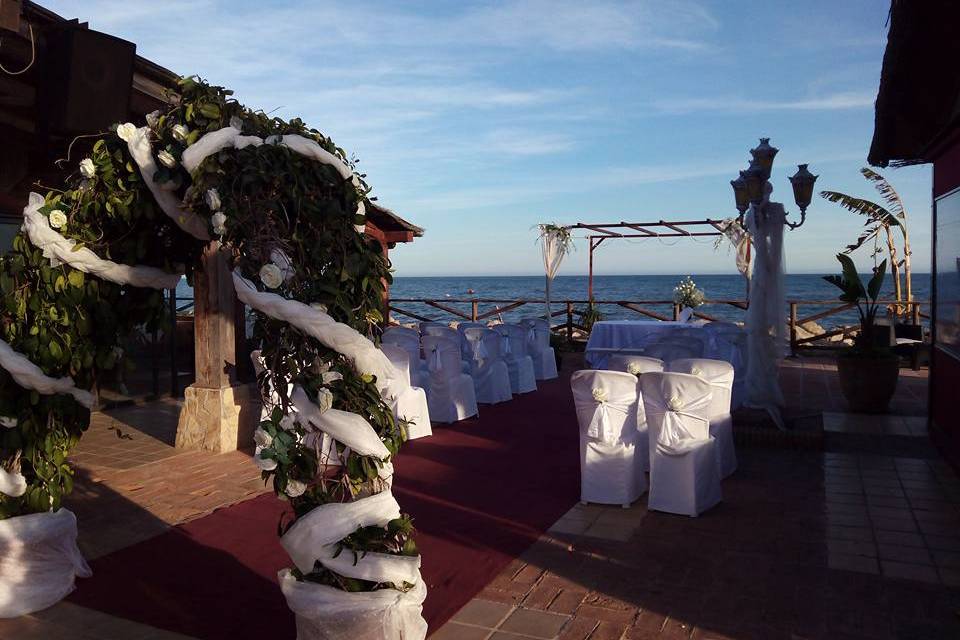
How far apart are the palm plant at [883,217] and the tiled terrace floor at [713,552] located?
34.4ft

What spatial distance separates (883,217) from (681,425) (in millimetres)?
13255

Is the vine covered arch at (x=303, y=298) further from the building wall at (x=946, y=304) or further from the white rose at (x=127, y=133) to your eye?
the building wall at (x=946, y=304)

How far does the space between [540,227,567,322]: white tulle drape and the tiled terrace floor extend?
25.5ft

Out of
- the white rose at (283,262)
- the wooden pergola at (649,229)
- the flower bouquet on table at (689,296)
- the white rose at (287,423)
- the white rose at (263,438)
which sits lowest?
the white rose at (263,438)

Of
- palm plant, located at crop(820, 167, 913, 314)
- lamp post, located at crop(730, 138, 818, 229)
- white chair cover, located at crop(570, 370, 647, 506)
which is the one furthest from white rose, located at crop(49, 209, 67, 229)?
palm plant, located at crop(820, 167, 913, 314)

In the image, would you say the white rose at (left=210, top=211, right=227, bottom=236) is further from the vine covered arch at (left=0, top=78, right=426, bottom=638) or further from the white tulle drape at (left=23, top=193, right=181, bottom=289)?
the white tulle drape at (left=23, top=193, right=181, bottom=289)

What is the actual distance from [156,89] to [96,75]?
4.38 ft

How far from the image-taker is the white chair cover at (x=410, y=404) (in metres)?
6.64

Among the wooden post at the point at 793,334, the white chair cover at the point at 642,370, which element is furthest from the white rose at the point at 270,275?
the wooden post at the point at 793,334

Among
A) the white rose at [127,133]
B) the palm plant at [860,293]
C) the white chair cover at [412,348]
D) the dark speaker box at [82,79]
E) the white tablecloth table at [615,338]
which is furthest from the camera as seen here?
the white tablecloth table at [615,338]

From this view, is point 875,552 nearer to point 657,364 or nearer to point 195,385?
point 657,364

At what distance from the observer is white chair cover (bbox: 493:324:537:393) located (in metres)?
9.59

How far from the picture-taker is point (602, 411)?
4.87 meters

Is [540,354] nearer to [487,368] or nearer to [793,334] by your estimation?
[487,368]
